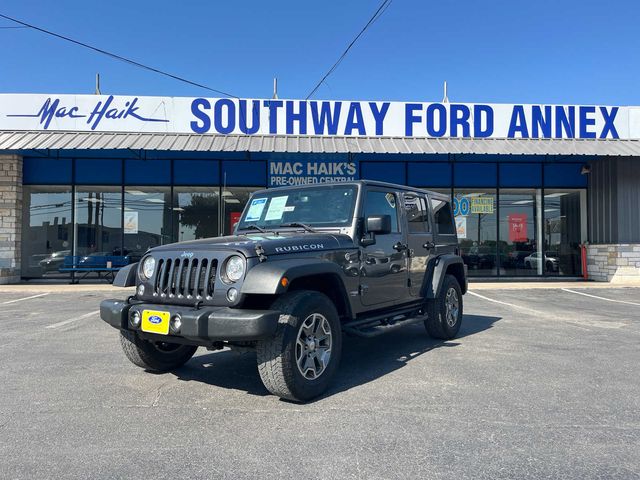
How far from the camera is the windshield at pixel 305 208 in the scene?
5012 mm

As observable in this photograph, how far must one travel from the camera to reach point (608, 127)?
591 inches

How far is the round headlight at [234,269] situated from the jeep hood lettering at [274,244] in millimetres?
73

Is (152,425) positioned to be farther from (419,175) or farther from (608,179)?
(608,179)

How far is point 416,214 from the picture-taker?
6.18m

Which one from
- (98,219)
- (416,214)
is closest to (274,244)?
(416,214)

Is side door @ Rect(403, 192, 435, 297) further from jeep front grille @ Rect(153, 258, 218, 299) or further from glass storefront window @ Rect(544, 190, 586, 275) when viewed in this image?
glass storefront window @ Rect(544, 190, 586, 275)

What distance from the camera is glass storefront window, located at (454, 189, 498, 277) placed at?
16.1m

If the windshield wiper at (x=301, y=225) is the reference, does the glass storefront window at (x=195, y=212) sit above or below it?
above

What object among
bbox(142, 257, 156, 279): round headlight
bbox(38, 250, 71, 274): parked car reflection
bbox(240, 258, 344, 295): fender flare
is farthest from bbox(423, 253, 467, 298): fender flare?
bbox(38, 250, 71, 274): parked car reflection

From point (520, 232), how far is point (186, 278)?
48.2 ft

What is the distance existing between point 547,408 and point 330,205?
2757 mm

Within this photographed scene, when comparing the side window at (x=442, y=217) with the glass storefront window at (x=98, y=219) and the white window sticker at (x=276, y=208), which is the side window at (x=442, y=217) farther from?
the glass storefront window at (x=98, y=219)

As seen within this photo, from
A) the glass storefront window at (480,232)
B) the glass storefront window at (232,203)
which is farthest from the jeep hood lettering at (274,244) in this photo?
the glass storefront window at (480,232)

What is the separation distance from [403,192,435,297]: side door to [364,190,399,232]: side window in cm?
28
